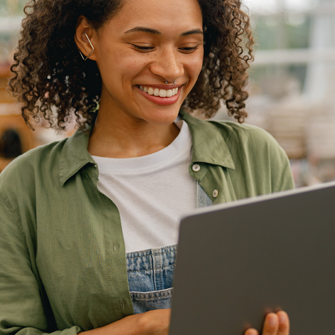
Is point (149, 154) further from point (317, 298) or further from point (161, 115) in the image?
point (317, 298)

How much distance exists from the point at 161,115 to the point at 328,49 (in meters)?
4.24

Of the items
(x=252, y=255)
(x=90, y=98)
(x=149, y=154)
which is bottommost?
(x=252, y=255)

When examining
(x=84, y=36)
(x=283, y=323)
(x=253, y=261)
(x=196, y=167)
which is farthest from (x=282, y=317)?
(x=84, y=36)

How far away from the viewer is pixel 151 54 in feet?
3.23

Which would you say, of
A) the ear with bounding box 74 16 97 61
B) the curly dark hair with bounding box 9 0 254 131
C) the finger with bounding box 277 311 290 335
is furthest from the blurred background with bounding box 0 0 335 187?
the finger with bounding box 277 311 290 335

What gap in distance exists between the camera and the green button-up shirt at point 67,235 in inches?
38.9

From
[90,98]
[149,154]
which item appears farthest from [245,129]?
[90,98]

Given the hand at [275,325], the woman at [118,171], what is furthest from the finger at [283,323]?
the woman at [118,171]

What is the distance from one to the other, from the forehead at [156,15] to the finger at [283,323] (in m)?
0.63

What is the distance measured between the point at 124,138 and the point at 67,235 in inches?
11.8

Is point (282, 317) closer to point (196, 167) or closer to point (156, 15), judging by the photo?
point (196, 167)

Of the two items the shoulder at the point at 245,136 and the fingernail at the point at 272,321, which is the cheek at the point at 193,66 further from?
the fingernail at the point at 272,321

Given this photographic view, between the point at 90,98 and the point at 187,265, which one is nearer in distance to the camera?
the point at 187,265

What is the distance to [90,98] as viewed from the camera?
4.28 feet
